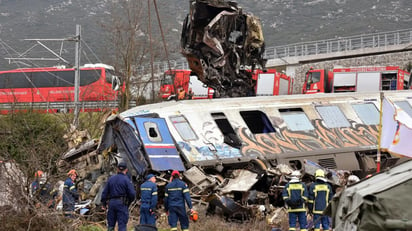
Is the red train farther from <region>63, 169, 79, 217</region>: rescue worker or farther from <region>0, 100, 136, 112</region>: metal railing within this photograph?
<region>63, 169, 79, 217</region>: rescue worker

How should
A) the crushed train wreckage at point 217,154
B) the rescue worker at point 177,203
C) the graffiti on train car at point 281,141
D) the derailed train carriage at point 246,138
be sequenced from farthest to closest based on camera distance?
the graffiti on train car at point 281,141, the derailed train carriage at point 246,138, the crushed train wreckage at point 217,154, the rescue worker at point 177,203

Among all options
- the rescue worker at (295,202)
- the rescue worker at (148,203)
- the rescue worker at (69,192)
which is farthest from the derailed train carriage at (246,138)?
the rescue worker at (148,203)

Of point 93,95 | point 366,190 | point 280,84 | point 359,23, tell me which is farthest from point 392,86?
point 359,23

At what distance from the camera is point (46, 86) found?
50188mm

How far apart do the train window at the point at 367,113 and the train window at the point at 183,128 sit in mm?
5573

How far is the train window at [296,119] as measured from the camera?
2017cm

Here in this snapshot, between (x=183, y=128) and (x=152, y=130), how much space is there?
1.02 metres

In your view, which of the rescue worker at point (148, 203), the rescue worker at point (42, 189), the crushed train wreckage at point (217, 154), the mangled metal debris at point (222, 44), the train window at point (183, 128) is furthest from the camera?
the mangled metal debris at point (222, 44)

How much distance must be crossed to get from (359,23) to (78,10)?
43.8 m

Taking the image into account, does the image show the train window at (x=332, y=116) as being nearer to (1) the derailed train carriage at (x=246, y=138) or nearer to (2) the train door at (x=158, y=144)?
(1) the derailed train carriage at (x=246, y=138)

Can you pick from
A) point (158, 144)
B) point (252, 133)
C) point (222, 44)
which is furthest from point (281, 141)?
point (222, 44)

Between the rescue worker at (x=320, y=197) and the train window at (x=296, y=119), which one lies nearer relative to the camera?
the rescue worker at (x=320, y=197)

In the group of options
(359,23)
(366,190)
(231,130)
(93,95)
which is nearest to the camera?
(366,190)

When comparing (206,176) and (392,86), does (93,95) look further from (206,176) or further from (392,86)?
(206,176)
